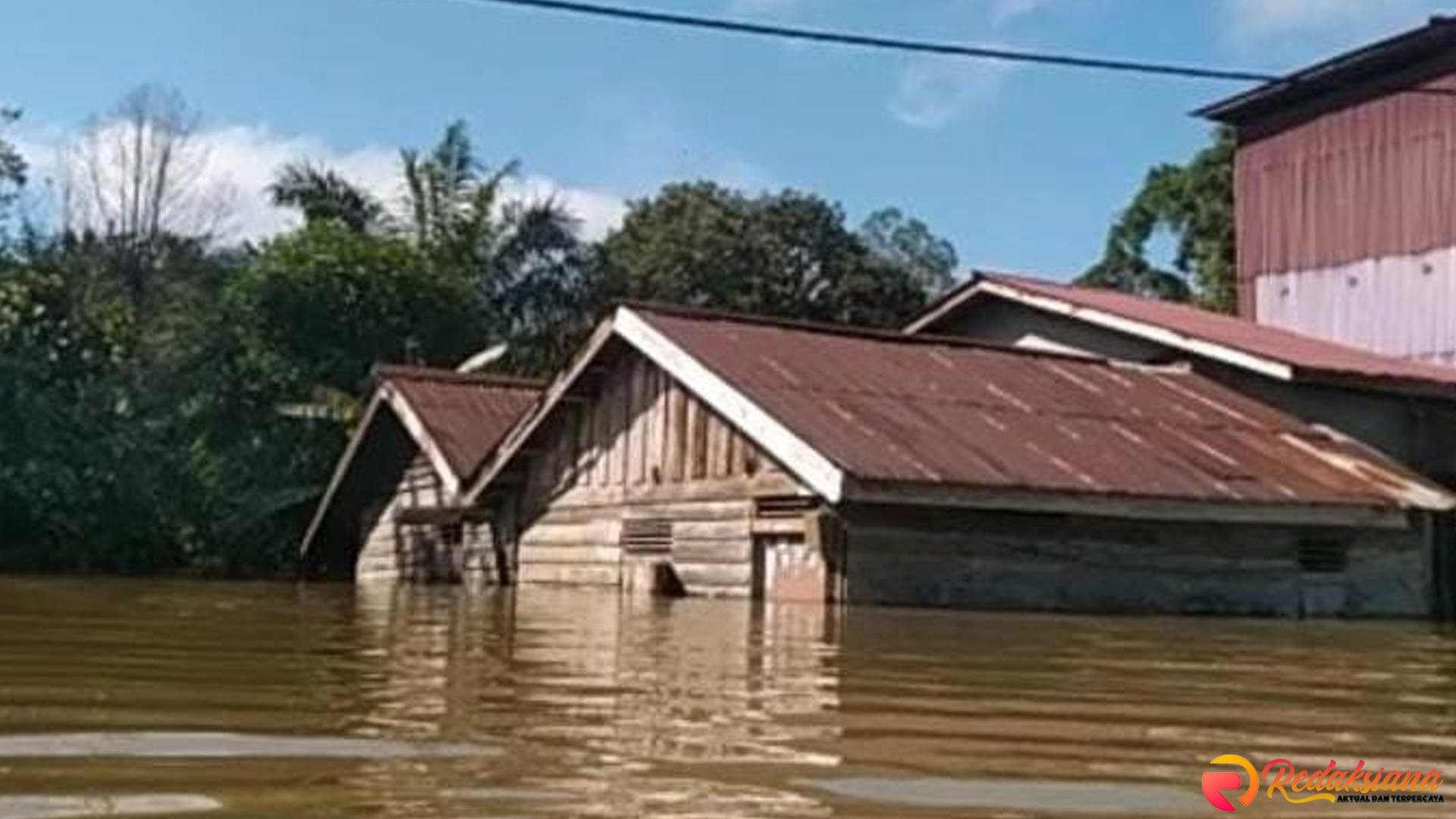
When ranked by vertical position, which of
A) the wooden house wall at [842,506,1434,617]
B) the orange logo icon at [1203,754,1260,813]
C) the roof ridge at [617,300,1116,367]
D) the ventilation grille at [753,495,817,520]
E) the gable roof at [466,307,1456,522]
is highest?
the roof ridge at [617,300,1116,367]

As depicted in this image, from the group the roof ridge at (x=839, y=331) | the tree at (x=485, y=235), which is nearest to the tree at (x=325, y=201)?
the tree at (x=485, y=235)

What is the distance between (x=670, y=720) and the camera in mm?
4789

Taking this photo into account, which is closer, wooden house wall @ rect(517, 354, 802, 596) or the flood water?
the flood water

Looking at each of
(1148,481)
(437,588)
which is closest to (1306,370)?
(1148,481)

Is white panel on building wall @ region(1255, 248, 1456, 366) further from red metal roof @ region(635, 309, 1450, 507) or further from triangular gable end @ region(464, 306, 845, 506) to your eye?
triangular gable end @ region(464, 306, 845, 506)

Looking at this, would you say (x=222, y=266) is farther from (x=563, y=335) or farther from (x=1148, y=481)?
(x=1148, y=481)

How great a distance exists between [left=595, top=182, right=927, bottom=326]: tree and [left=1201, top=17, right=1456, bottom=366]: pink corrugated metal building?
16.5m

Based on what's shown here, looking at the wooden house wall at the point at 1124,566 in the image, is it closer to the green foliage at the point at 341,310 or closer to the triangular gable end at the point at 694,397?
the triangular gable end at the point at 694,397

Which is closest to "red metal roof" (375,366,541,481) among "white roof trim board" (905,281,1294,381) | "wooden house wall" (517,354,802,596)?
"wooden house wall" (517,354,802,596)

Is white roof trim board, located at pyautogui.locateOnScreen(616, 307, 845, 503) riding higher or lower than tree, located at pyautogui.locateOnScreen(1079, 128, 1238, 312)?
lower

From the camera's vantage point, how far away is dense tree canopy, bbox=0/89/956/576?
1067 inches

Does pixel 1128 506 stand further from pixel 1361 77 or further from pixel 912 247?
pixel 912 247

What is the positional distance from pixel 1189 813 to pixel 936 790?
47 cm

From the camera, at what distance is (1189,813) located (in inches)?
138
